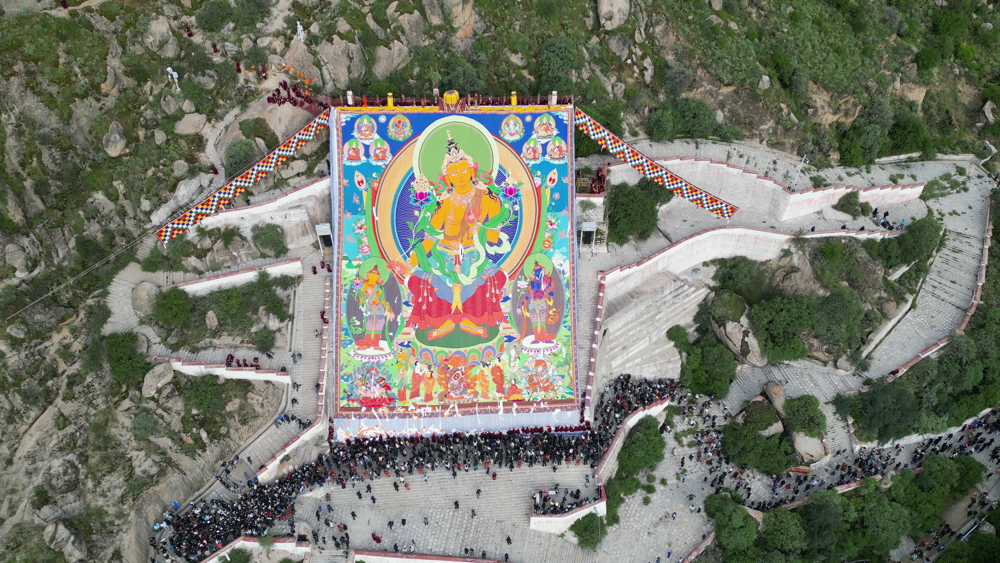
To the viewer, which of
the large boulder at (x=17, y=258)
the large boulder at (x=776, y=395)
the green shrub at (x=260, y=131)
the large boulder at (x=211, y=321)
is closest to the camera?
the large boulder at (x=17, y=258)

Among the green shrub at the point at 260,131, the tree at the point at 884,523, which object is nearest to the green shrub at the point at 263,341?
the green shrub at the point at 260,131

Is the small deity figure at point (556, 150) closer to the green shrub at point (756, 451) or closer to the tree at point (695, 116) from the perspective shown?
the tree at point (695, 116)

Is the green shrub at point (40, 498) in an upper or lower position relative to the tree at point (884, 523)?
upper

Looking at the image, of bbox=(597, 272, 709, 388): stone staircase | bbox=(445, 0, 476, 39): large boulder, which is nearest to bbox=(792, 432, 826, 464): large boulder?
bbox=(597, 272, 709, 388): stone staircase

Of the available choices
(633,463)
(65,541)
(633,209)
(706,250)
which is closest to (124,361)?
(65,541)

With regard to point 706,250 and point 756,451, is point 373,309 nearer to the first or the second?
point 706,250

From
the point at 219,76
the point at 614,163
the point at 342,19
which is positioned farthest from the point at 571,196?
the point at 219,76

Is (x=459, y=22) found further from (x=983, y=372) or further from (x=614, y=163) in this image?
(x=983, y=372)
